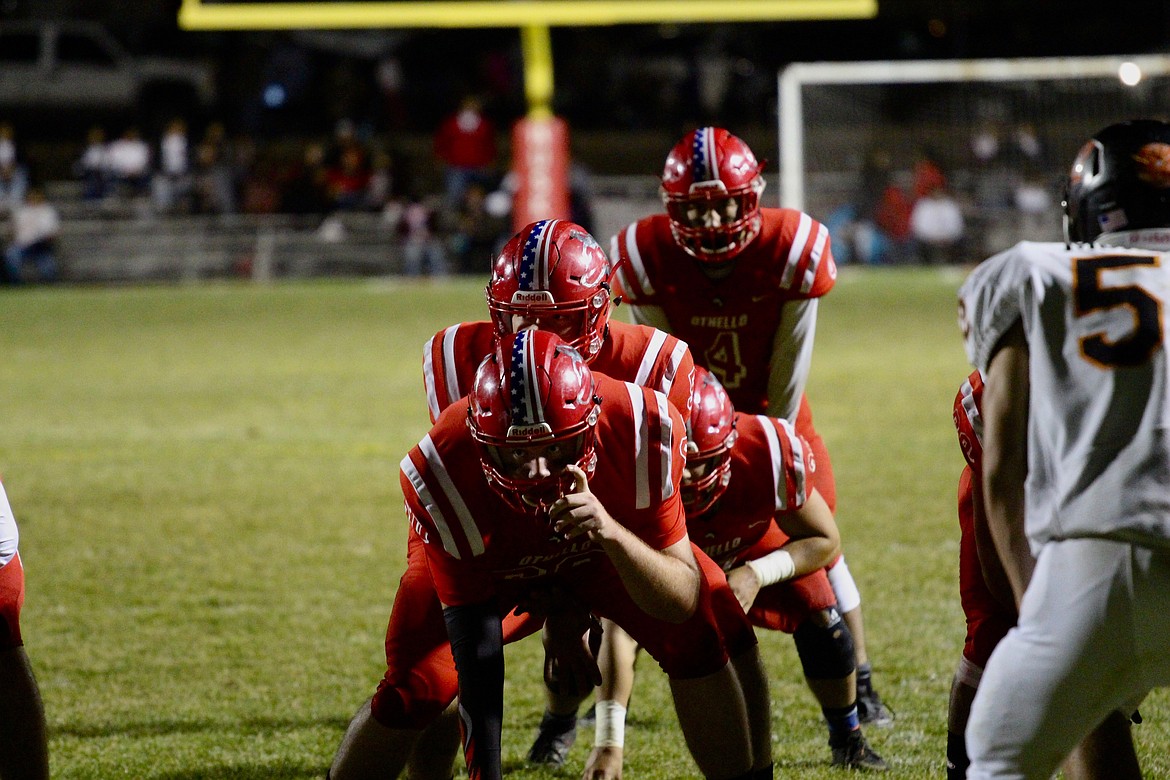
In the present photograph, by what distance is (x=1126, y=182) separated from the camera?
2.51m

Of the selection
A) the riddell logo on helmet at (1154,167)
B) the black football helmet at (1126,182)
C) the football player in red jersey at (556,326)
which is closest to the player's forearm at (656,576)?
the football player in red jersey at (556,326)

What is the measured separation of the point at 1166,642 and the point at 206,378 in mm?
10308

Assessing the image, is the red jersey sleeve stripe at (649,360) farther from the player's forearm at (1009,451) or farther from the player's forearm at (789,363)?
the player's forearm at (1009,451)

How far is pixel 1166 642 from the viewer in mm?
2357

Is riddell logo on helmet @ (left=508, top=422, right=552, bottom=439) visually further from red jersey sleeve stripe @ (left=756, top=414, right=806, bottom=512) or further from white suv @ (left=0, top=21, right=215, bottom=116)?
white suv @ (left=0, top=21, right=215, bottom=116)

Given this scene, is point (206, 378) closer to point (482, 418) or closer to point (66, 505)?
point (66, 505)

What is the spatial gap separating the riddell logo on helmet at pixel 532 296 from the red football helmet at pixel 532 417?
59 cm

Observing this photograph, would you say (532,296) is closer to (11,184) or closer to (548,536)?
(548,536)

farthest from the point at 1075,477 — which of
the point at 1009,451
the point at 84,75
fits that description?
the point at 84,75

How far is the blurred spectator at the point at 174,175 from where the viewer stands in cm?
1936

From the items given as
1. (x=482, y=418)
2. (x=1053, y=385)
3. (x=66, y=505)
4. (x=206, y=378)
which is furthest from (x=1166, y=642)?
(x=206, y=378)

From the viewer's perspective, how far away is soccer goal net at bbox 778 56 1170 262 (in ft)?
53.5

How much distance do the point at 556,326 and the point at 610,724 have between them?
1.02m

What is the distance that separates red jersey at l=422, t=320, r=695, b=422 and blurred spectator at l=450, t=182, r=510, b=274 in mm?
14931
